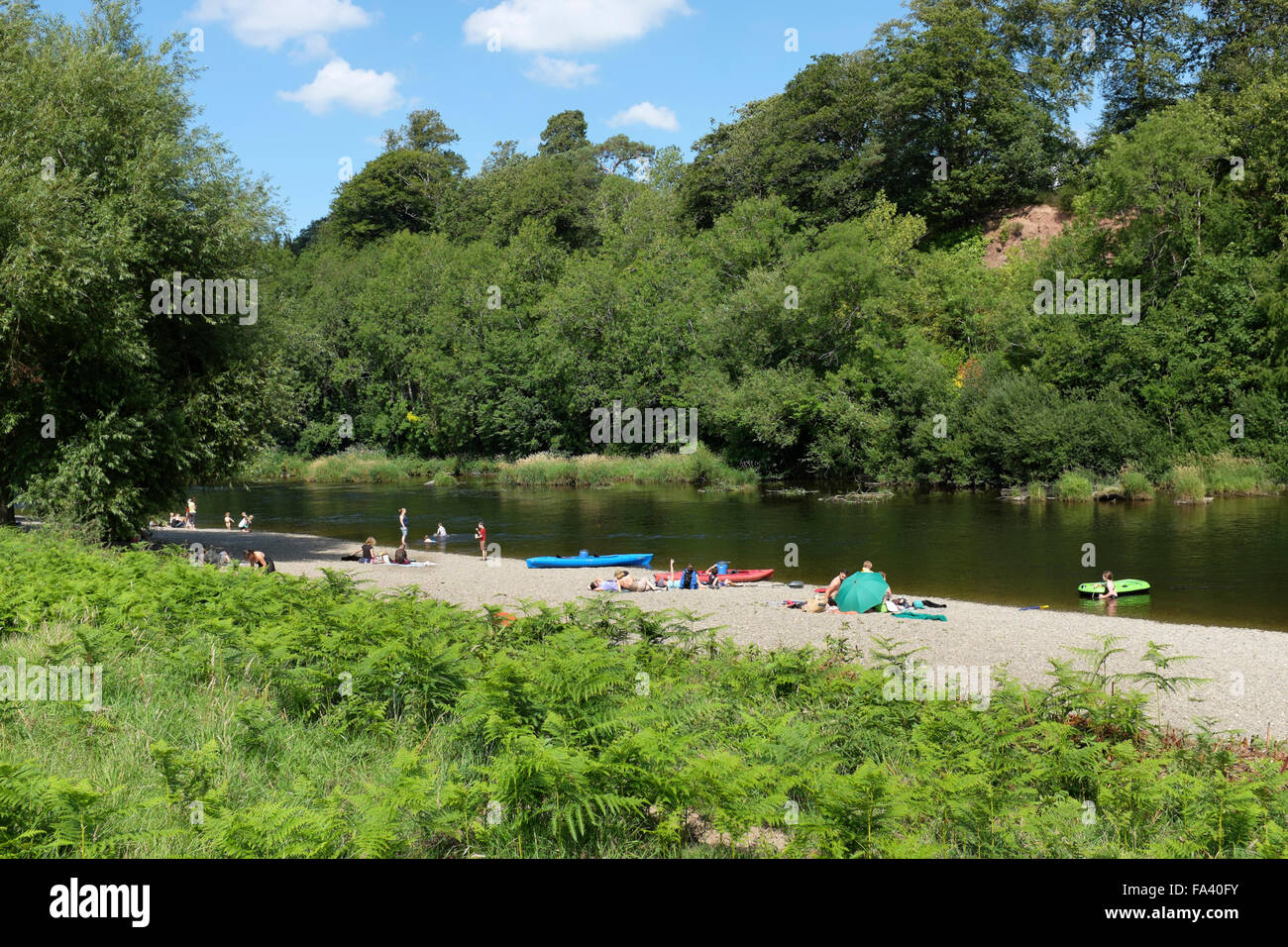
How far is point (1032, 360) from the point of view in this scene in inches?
2131

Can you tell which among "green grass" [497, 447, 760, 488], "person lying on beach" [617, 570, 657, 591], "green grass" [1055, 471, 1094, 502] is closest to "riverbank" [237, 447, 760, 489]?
"green grass" [497, 447, 760, 488]

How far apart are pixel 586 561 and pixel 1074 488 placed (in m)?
27.2

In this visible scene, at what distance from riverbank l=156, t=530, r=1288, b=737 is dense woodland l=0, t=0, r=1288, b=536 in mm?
A: 9158

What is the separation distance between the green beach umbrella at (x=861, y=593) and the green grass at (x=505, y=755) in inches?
435

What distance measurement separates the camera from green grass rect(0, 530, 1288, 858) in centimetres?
593

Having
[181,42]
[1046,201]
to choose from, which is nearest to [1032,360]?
[1046,201]

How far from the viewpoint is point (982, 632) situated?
2117 centimetres

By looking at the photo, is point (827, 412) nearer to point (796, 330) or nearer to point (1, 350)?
point (796, 330)

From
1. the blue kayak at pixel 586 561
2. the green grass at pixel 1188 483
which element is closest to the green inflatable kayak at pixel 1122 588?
the blue kayak at pixel 586 561

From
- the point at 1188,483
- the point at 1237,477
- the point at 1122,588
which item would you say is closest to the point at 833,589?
the point at 1122,588

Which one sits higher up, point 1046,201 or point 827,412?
point 1046,201

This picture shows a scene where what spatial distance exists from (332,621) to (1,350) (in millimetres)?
21318

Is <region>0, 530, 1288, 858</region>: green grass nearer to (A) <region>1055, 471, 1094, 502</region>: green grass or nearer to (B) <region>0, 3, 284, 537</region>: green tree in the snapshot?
(B) <region>0, 3, 284, 537</region>: green tree

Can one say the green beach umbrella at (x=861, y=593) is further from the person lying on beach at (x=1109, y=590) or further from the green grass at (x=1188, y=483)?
the green grass at (x=1188, y=483)
